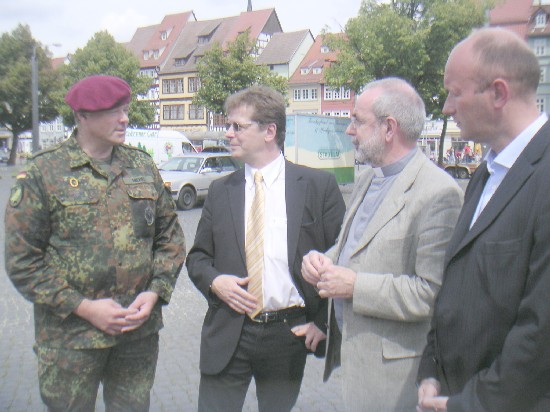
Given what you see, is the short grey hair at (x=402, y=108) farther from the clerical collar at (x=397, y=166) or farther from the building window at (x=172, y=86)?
the building window at (x=172, y=86)

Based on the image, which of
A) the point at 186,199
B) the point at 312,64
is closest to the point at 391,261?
the point at 186,199

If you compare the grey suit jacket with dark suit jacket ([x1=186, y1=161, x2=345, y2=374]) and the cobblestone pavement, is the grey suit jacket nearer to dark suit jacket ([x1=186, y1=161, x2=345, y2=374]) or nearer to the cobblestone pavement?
dark suit jacket ([x1=186, y1=161, x2=345, y2=374])

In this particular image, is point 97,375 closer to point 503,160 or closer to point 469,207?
point 469,207

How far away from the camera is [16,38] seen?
51.6 metres

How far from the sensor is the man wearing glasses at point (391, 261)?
2.26m

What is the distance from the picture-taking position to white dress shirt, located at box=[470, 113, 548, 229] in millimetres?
1819

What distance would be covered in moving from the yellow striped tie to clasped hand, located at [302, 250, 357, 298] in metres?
0.44

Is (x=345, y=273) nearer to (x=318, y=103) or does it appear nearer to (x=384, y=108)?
(x=384, y=108)

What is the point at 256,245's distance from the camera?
2.87 metres

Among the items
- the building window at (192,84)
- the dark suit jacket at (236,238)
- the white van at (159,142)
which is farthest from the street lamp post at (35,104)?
the building window at (192,84)

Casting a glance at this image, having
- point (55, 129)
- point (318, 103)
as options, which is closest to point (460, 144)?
point (318, 103)

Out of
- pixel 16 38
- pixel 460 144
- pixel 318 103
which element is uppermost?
pixel 16 38

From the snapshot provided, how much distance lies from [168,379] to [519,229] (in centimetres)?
372

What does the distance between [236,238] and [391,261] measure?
2.79ft
